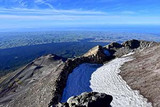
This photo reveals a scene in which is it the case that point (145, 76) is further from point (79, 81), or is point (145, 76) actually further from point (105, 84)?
point (79, 81)

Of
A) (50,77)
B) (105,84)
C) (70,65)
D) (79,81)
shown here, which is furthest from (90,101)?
(70,65)

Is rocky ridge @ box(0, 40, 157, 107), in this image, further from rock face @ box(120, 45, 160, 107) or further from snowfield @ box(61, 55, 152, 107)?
rock face @ box(120, 45, 160, 107)

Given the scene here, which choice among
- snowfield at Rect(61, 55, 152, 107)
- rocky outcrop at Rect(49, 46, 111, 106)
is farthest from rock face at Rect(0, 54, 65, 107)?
snowfield at Rect(61, 55, 152, 107)

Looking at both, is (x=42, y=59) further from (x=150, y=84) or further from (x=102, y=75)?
(x=150, y=84)

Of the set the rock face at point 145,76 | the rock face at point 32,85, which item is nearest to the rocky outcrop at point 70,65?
the rock face at point 32,85

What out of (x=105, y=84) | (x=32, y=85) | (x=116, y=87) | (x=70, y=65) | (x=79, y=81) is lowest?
(x=32, y=85)

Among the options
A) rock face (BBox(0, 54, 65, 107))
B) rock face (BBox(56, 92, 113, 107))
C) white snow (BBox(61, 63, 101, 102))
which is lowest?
rock face (BBox(0, 54, 65, 107))

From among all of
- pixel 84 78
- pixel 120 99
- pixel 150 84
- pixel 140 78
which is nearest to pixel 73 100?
pixel 120 99
